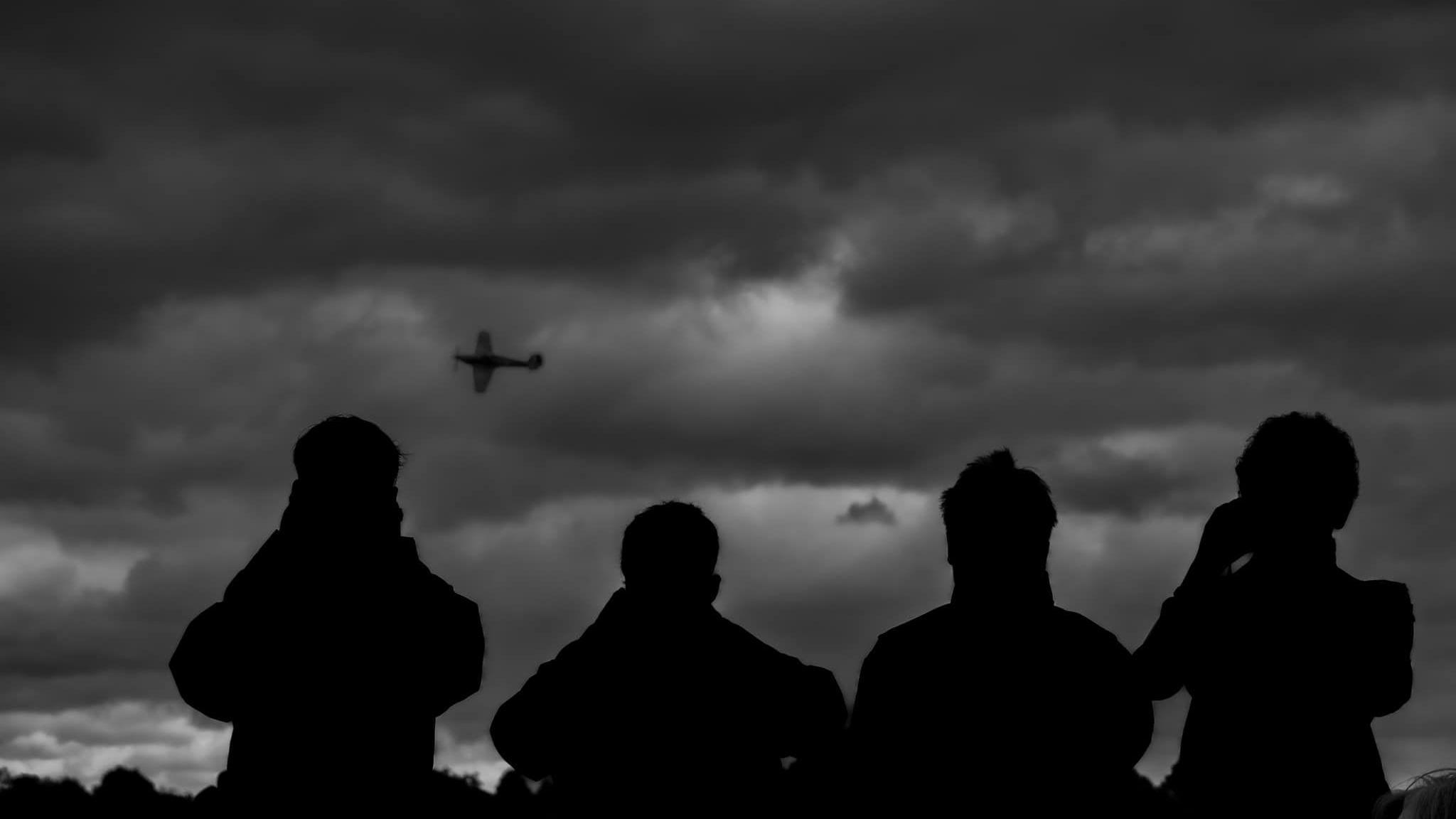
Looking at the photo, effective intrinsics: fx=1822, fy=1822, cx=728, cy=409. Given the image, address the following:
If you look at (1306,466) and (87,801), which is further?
(87,801)

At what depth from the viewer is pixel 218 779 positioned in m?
8.82

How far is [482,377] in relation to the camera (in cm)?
14212

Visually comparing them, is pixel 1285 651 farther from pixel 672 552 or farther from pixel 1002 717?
pixel 672 552

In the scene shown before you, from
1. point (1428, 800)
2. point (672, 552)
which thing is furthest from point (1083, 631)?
point (1428, 800)

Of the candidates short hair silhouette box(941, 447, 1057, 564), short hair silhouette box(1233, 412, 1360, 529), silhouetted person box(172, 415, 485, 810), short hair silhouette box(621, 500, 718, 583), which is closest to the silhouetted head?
short hair silhouette box(621, 500, 718, 583)

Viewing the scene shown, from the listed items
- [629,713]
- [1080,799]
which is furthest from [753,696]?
[1080,799]

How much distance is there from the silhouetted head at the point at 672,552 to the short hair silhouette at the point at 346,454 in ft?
4.18

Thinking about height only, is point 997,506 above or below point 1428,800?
above

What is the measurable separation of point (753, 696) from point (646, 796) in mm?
715

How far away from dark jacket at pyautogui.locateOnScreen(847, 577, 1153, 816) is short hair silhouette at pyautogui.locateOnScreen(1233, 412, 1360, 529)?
1.17 m

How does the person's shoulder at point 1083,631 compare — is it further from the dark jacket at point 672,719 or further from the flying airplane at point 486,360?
the flying airplane at point 486,360

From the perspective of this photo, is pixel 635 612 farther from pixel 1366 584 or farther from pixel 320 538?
pixel 1366 584

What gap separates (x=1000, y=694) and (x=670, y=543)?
1755 mm

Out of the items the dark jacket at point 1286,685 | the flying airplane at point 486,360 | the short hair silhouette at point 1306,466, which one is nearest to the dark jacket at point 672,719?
the dark jacket at point 1286,685
